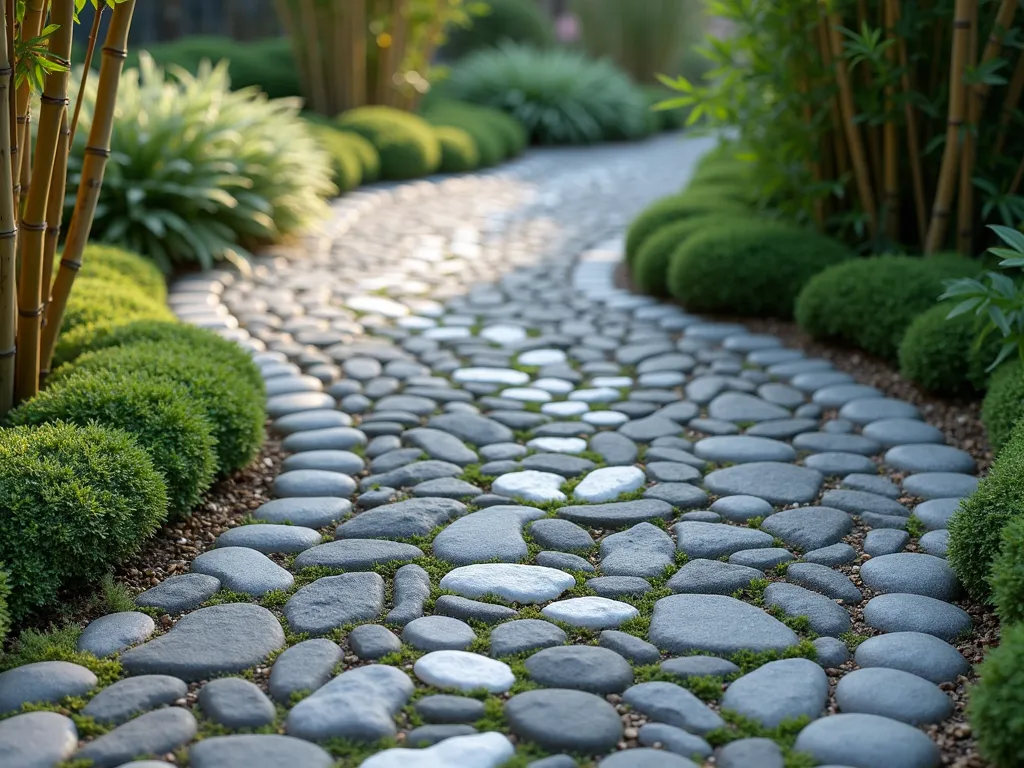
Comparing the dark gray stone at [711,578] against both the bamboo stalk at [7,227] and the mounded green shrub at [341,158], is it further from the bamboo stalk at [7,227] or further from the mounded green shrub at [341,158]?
the mounded green shrub at [341,158]

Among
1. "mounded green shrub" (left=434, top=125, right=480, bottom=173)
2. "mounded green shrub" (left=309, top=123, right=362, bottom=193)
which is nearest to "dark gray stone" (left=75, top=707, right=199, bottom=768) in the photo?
"mounded green shrub" (left=309, top=123, right=362, bottom=193)

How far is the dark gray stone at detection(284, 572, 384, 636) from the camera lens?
2182 millimetres

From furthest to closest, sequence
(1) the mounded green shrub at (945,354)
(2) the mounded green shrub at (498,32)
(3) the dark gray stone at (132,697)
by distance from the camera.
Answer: (2) the mounded green shrub at (498,32), (1) the mounded green shrub at (945,354), (3) the dark gray stone at (132,697)

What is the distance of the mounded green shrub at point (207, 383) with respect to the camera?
111 inches

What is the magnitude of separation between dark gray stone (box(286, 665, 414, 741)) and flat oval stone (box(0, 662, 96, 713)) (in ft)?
1.33

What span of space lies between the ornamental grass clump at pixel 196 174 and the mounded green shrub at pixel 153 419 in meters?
2.37

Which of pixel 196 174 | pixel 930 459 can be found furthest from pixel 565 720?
pixel 196 174

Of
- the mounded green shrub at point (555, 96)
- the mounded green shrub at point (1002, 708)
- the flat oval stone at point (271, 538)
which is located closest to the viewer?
the mounded green shrub at point (1002, 708)

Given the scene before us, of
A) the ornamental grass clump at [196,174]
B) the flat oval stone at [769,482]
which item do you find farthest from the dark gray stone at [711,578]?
the ornamental grass clump at [196,174]

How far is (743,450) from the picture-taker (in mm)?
3156

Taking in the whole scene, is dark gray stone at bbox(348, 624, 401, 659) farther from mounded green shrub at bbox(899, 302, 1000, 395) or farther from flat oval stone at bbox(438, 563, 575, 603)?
mounded green shrub at bbox(899, 302, 1000, 395)

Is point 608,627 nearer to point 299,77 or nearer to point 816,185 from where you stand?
point 816,185

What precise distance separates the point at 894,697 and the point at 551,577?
0.75m

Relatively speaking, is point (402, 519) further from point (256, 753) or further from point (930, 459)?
point (930, 459)
